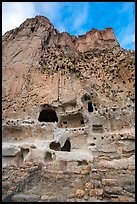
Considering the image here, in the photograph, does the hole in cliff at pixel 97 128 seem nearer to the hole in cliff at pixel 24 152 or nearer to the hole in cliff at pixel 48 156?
the hole in cliff at pixel 48 156

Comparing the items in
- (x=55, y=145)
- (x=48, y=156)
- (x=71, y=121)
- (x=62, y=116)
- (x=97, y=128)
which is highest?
(x=62, y=116)

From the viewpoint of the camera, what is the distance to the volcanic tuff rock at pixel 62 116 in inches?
367

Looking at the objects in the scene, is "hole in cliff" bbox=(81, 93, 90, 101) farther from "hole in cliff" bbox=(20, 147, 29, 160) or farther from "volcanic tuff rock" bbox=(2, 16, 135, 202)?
"hole in cliff" bbox=(20, 147, 29, 160)

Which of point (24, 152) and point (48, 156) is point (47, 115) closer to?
point (24, 152)

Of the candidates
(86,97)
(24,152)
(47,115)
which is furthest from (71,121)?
(24,152)

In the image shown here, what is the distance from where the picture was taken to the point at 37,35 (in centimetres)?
2703

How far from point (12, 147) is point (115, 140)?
25.9 ft

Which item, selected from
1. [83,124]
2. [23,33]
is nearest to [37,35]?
[23,33]

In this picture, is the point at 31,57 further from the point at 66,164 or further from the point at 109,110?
the point at 66,164

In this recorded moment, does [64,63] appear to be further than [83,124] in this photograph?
Yes

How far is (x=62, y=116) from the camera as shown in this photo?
20.0 m

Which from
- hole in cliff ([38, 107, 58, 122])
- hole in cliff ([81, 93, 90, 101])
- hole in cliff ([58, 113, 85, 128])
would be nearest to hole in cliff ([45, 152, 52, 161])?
hole in cliff ([58, 113, 85, 128])

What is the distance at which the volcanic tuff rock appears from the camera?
30.6ft

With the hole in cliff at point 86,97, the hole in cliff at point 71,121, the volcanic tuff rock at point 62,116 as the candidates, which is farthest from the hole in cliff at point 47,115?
the hole in cliff at point 86,97
